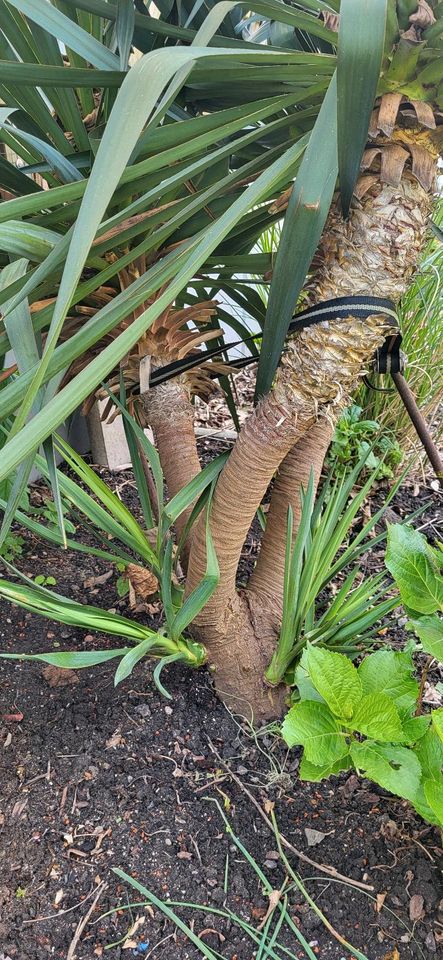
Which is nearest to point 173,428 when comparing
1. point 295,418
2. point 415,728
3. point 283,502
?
point 283,502

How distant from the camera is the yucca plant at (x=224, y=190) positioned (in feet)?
1.48

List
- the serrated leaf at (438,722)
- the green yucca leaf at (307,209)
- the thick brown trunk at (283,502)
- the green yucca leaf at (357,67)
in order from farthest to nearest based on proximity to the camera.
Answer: the thick brown trunk at (283,502)
the serrated leaf at (438,722)
the green yucca leaf at (307,209)
the green yucca leaf at (357,67)

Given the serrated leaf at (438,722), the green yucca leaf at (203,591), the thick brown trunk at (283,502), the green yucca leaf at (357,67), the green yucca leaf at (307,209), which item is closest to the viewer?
the green yucca leaf at (357,67)

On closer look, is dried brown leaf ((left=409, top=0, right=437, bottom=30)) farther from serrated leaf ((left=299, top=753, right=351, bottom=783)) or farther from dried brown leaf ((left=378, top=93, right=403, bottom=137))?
serrated leaf ((left=299, top=753, right=351, bottom=783))

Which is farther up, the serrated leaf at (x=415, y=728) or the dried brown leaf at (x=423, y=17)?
the dried brown leaf at (x=423, y=17)

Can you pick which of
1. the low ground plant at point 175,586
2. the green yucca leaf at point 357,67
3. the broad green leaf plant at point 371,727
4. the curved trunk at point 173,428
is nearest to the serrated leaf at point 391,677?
the broad green leaf plant at point 371,727

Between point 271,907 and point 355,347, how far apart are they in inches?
26.7

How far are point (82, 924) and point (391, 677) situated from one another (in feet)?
1.52

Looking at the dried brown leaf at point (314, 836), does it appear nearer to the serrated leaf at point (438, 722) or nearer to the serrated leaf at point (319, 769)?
the serrated leaf at point (319, 769)

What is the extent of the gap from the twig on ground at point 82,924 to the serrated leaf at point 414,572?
51 centimetres

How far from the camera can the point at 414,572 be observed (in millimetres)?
739

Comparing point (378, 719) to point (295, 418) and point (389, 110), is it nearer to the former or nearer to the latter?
point (295, 418)

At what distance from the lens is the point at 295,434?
29.8 inches

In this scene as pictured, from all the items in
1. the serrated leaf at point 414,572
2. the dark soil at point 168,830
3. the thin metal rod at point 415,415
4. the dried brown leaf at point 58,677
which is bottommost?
the dark soil at point 168,830
